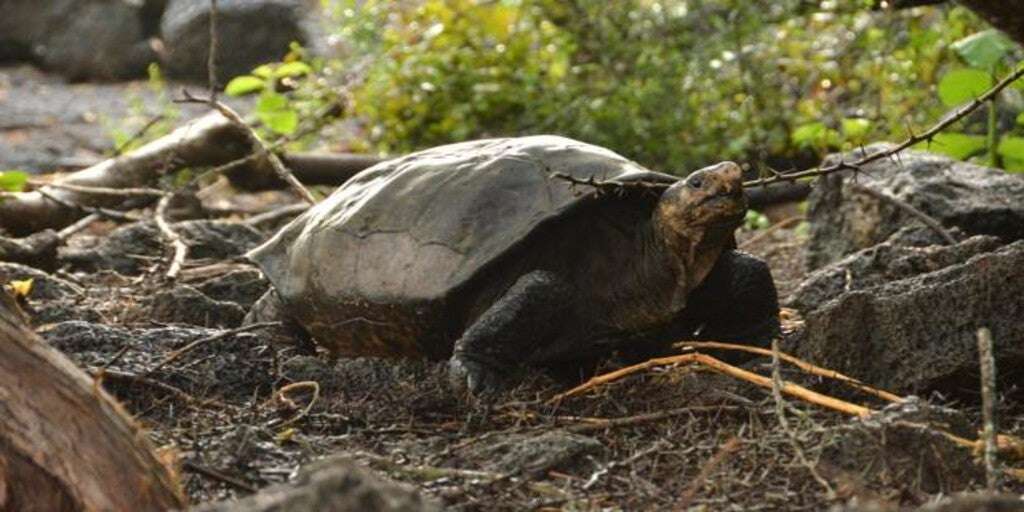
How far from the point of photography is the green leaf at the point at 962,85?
563 cm

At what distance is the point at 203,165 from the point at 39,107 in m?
6.30

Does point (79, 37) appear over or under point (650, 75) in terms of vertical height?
under

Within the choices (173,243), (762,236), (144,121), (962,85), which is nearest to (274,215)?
(173,243)

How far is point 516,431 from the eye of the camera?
3443 mm

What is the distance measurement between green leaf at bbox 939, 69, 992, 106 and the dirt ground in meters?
1.31

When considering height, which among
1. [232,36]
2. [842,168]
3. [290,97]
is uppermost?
[842,168]

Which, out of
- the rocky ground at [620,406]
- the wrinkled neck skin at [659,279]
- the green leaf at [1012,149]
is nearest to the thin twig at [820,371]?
the rocky ground at [620,406]

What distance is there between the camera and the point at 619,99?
341 inches

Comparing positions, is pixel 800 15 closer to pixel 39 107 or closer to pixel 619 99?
pixel 619 99

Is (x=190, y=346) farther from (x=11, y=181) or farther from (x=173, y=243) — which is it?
(x=11, y=181)

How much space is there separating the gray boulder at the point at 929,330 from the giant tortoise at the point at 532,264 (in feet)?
1.36

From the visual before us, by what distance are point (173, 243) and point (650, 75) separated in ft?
12.3

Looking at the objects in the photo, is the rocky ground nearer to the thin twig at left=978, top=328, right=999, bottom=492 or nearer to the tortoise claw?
the tortoise claw

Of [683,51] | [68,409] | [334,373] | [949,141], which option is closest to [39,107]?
[683,51]
